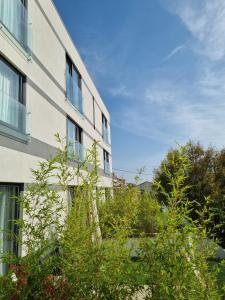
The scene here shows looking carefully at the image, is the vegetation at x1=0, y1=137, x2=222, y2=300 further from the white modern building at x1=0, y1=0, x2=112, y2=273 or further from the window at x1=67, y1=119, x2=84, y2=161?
the window at x1=67, y1=119, x2=84, y2=161

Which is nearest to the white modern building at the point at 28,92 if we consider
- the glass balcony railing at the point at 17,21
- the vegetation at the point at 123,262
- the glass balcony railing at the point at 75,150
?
the glass balcony railing at the point at 17,21

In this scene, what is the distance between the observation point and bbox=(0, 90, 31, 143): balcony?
7.05m

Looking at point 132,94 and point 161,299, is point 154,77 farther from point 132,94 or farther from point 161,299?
point 161,299

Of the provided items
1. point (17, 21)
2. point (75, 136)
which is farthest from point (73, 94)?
point (17, 21)

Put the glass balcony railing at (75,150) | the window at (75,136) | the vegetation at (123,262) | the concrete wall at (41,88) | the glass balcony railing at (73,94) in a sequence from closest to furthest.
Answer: the vegetation at (123,262), the glass balcony railing at (75,150), the concrete wall at (41,88), the window at (75,136), the glass balcony railing at (73,94)

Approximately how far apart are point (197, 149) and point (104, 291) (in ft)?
40.6

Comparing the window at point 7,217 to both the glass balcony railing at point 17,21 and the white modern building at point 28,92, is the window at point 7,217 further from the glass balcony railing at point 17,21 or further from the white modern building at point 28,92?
the glass balcony railing at point 17,21

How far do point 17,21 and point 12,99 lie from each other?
7.97ft

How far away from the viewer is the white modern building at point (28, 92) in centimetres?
708

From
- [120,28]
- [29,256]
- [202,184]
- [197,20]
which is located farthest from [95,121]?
[29,256]

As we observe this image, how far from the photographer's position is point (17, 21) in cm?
809

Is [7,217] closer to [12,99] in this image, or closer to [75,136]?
[12,99]

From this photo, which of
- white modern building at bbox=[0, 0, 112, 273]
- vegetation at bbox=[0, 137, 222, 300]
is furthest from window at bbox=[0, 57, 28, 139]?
vegetation at bbox=[0, 137, 222, 300]

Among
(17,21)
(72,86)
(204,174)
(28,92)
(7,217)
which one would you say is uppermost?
(72,86)
